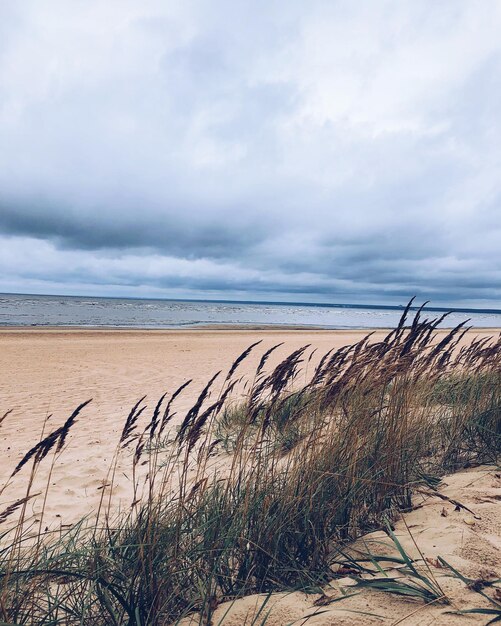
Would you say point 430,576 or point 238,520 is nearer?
point 430,576

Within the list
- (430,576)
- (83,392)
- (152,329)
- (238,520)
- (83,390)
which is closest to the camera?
(430,576)

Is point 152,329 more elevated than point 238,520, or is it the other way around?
point 238,520

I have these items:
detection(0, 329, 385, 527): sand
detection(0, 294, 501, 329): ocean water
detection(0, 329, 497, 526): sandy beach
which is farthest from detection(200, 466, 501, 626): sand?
detection(0, 294, 501, 329): ocean water

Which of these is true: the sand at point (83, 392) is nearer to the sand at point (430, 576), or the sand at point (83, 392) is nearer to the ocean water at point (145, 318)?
the sand at point (430, 576)

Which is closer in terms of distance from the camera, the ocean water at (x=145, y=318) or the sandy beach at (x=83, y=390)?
the sandy beach at (x=83, y=390)

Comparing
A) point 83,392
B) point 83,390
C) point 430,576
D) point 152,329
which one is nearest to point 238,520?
point 430,576

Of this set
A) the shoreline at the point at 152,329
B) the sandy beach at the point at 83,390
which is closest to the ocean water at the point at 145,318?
the shoreline at the point at 152,329

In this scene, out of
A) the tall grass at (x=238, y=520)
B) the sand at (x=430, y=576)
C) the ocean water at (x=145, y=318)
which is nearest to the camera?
the sand at (x=430, y=576)

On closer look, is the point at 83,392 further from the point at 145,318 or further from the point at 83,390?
the point at 145,318

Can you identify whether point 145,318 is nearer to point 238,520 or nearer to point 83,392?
point 83,392

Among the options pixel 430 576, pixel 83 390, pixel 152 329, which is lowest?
pixel 152 329

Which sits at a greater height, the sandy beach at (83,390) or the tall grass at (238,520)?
the tall grass at (238,520)

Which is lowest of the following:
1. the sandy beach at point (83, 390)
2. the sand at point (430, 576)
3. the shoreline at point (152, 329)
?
the shoreline at point (152, 329)

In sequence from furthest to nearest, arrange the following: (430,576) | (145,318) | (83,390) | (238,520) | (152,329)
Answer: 1. (145,318)
2. (152,329)
3. (83,390)
4. (238,520)
5. (430,576)
